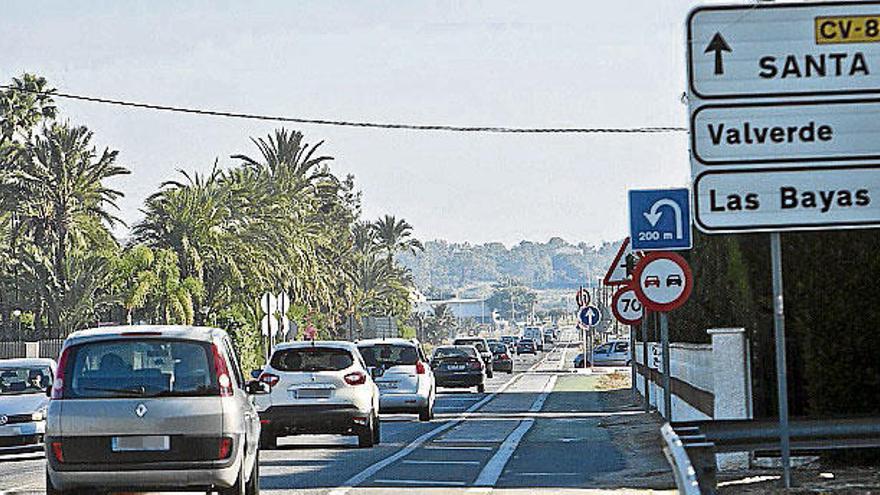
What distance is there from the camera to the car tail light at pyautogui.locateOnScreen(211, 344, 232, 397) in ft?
48.0

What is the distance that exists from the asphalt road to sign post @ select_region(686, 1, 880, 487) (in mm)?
6287

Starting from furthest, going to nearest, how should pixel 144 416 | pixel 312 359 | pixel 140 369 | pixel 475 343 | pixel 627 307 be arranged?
pixel 475 343
pixel 627 307
pixel 312 359
pixel 140 369
pixel 144 416

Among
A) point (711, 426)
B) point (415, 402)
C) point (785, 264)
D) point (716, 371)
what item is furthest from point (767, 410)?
point (415, 402)

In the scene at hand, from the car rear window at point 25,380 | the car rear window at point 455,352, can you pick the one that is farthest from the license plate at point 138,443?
the car rear window at point 455,352

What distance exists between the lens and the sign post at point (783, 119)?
11.5 metres

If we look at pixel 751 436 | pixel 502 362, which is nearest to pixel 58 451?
pixel 751 436

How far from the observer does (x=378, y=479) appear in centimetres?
1883

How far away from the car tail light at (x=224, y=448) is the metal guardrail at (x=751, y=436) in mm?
5378

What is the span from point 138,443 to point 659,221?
8.71 meters

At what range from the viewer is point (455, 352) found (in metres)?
51.0

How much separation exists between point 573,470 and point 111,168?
4679cm

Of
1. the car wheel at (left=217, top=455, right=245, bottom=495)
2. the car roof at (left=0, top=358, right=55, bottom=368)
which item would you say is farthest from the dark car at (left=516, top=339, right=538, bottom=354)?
the car wheel at (left=217, top=455, right=245, bottom=495)

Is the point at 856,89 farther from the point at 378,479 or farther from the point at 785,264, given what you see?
the point at 378,479

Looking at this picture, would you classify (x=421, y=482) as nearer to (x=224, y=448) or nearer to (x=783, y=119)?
(x=224, y=448)
